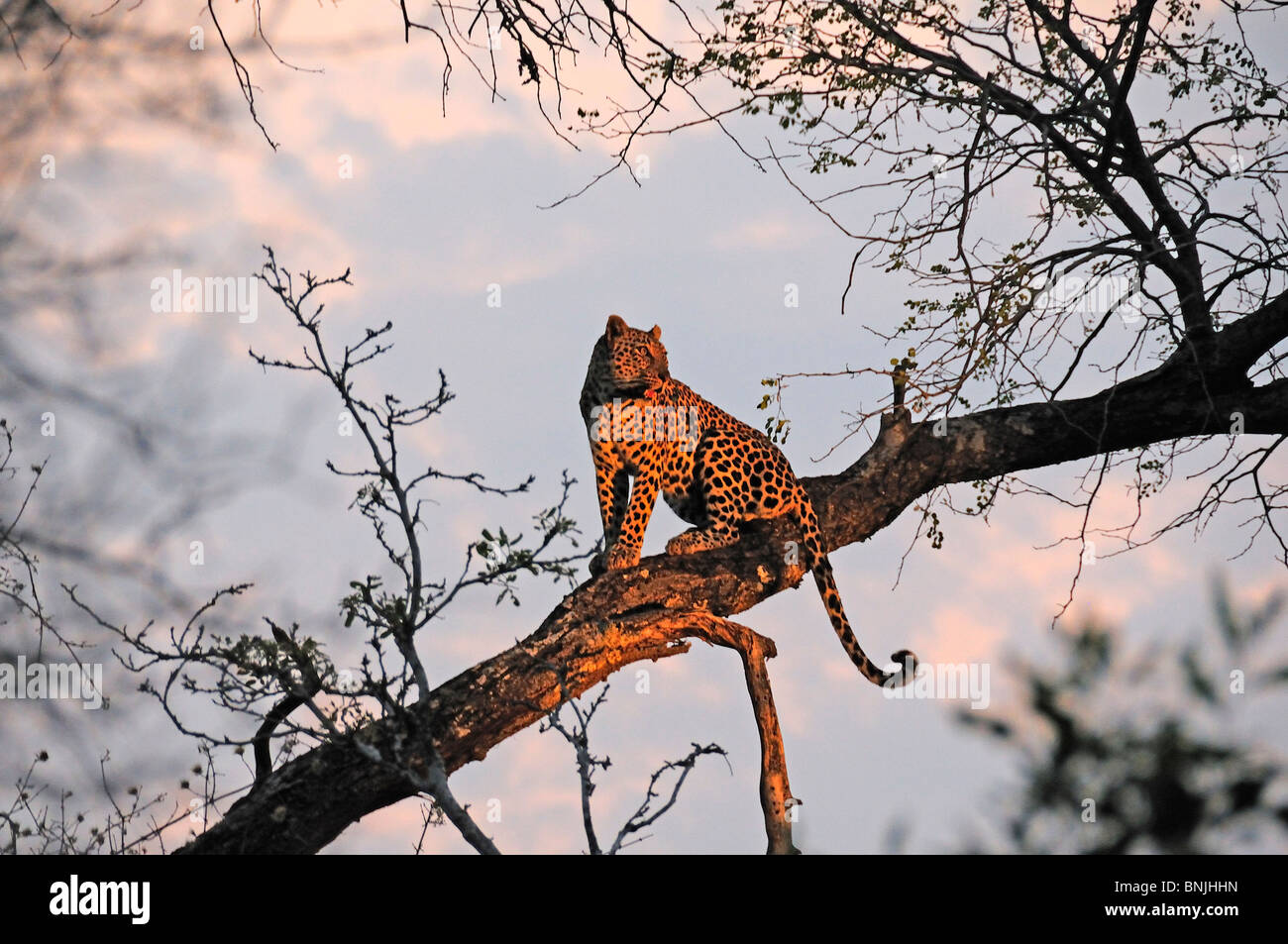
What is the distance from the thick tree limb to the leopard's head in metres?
1.02

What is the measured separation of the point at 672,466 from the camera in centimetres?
739

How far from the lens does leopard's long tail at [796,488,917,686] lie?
684cm

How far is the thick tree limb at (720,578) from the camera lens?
600cm

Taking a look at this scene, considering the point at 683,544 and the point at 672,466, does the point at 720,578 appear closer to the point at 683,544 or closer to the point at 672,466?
the point at 683,544

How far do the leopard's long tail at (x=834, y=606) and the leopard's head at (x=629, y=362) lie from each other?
107cm

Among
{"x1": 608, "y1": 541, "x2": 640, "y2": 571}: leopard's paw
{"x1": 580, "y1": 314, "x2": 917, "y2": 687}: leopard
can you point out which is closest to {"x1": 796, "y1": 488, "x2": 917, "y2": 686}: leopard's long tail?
{"x1": 580, "y1": 314, "x2": 917, "y2": 687}: leopard

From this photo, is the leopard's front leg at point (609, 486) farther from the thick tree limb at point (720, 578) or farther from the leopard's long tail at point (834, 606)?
the leopard's long tail at point (834, 606)

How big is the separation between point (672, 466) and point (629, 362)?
0.62 meters

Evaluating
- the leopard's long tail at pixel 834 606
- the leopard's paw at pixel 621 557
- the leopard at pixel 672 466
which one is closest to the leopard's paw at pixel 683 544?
the leopard at pixel 672 466

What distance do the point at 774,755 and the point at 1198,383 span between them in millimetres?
3441

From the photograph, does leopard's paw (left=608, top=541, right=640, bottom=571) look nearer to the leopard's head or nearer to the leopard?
the leopard

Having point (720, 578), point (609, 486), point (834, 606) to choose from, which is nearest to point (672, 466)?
point (609, 486)
